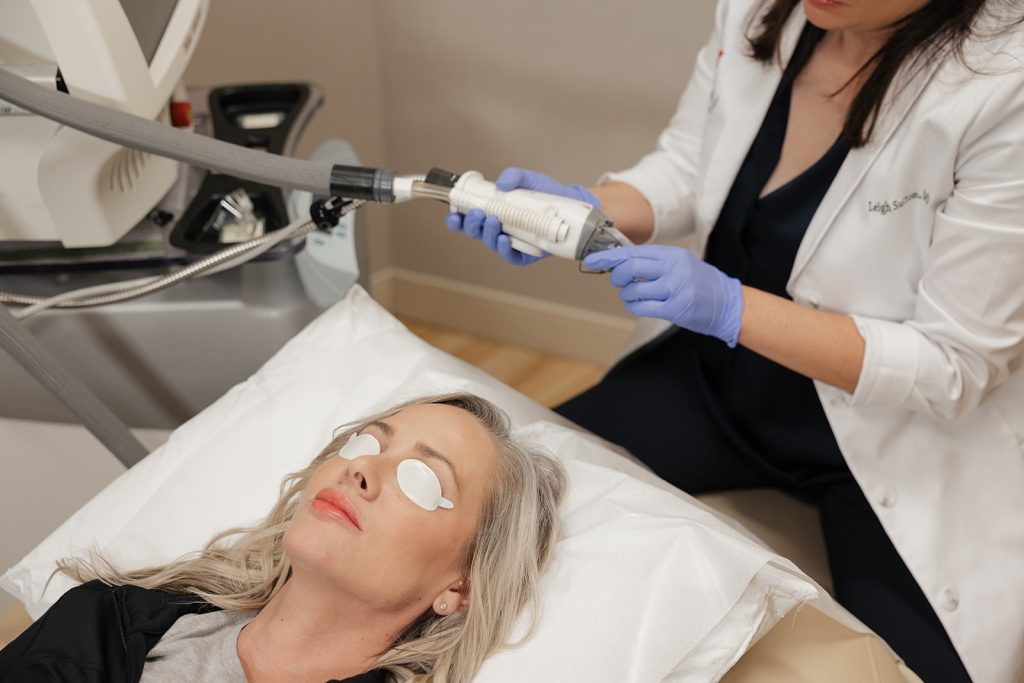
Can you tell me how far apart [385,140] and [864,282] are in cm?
160

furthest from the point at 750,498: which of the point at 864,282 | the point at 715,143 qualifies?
the point at 715,143

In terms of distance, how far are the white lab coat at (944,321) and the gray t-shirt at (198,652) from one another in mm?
796

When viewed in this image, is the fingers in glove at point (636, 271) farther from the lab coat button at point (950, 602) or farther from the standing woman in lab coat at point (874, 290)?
the lab coat button at point (950, 602)

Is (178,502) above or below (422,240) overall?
above

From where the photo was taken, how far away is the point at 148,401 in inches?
52.2

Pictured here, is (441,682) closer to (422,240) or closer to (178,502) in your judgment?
(178,502)

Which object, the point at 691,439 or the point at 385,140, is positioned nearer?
the point at 691,439

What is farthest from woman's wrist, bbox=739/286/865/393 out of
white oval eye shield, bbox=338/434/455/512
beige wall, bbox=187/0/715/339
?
beige wall, bbox=187/0/715/339

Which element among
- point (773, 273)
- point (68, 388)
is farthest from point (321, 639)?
point (773, 273)

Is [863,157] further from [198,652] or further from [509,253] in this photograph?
[198,652]

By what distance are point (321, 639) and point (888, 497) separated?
726mm

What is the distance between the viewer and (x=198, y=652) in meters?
0.98

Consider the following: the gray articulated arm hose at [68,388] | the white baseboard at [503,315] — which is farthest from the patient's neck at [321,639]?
the white baseboard at [503,315]

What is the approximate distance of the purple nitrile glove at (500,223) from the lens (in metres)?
1.06
